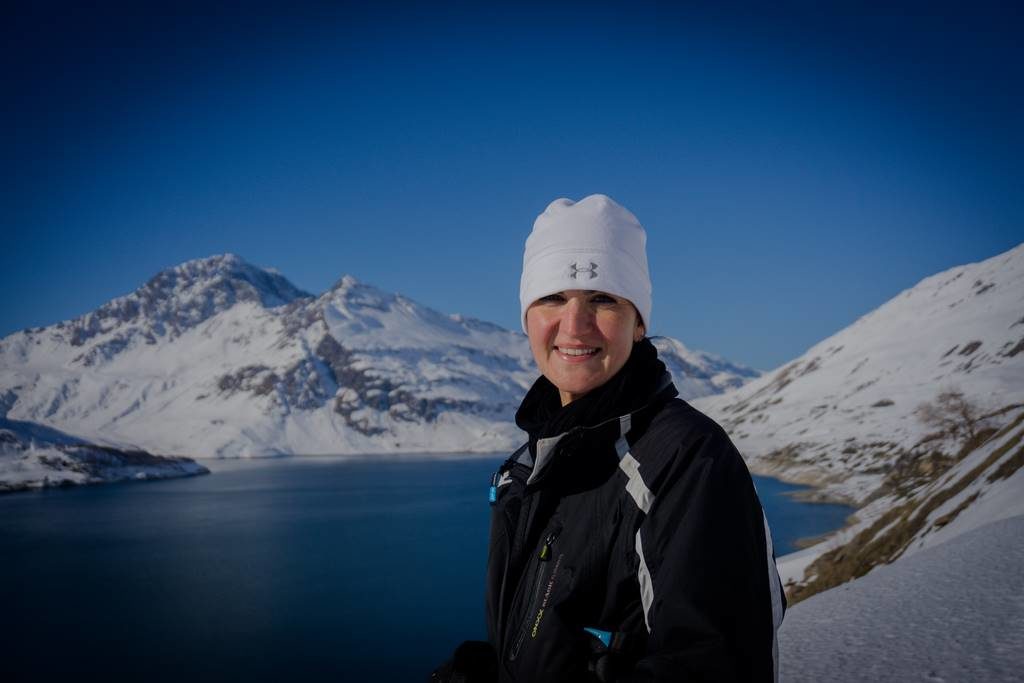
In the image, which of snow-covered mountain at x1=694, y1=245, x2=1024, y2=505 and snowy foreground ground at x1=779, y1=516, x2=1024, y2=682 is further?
snow-covered mountain at x1=694, y1=245, x2=1024, y2=505

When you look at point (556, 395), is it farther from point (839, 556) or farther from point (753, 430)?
point (753, 430)

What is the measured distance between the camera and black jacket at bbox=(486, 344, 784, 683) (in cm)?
167

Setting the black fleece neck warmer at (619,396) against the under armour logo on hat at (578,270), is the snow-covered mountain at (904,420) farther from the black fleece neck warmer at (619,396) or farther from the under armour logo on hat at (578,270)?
the under armour logo on hat at (578,270)

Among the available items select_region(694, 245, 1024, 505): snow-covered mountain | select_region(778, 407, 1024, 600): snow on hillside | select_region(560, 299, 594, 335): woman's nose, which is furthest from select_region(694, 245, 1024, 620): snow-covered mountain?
select_region(560, 299, 594, 335): woman's nose

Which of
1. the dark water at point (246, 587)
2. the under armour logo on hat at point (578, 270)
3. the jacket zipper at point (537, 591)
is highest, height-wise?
the under armour logo on hat at point (578, 270)

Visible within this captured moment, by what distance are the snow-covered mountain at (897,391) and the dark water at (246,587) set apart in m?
10.8

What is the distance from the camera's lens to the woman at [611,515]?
1.68 meters

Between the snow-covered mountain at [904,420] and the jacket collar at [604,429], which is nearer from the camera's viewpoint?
the jacket collar at [604,429]

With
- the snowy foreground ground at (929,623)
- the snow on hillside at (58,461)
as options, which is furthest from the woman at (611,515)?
the snow on hillside at (58,461)

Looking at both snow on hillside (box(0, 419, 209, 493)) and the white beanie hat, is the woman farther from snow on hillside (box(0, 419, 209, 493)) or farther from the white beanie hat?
snow on hillside (box(0, 419, 209, 493))

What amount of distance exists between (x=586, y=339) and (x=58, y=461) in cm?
12835

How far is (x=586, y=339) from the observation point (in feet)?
8.44

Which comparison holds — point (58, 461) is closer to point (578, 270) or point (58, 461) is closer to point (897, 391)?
point (578, 270)

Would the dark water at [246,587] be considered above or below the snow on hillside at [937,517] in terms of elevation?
below
